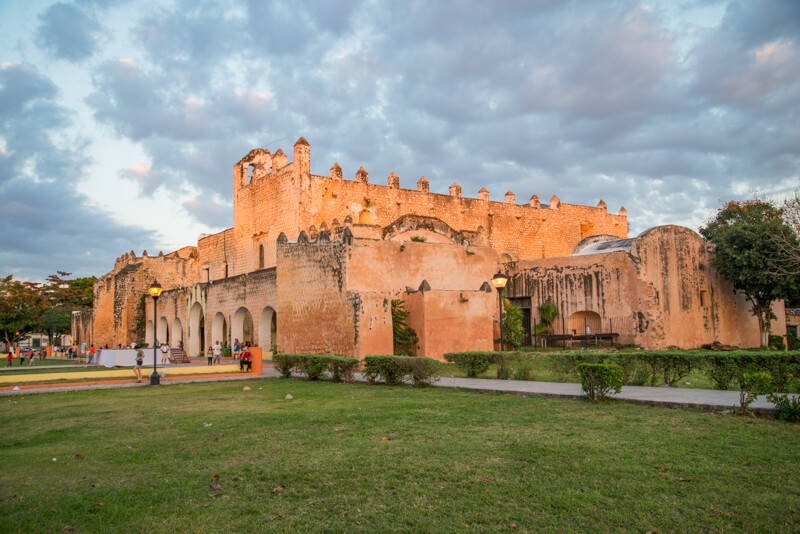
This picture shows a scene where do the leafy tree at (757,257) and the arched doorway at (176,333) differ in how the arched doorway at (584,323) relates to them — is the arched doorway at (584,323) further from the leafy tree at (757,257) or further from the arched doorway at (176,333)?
the arched doorway at (176,333)

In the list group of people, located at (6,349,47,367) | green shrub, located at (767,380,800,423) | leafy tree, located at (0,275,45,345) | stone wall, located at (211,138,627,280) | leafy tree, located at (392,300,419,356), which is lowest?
group of people, located at (6,349,47,367)

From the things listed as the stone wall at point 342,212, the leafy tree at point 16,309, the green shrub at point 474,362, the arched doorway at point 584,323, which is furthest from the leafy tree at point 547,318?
the leafy tree at point 16,309

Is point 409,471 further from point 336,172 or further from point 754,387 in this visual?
point 336,172

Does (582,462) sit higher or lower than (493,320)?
lower

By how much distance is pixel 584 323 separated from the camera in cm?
2273

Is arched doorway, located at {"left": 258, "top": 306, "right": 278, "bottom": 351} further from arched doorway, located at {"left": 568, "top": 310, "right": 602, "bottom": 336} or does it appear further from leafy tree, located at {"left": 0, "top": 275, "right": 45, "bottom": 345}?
leafy tree, located at {"left": 0, "top": 275, "right": 45, "bottom": 345}

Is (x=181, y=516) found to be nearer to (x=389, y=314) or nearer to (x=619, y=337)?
(x=389, y=314)

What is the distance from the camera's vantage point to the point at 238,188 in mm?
33812

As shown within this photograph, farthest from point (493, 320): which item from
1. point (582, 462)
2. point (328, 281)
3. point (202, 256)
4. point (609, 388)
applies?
point (202, 256)

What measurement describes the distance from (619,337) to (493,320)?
19.3 ft

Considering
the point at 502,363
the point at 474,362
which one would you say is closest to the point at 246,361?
the point at 474,362

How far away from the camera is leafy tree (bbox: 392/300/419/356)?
1695cm

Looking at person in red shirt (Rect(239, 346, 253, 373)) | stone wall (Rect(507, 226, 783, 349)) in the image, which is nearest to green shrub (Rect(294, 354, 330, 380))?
person in red shirt (Rect(239, 346, 253, 373))

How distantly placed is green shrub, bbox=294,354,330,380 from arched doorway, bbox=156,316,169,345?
72.7ft
